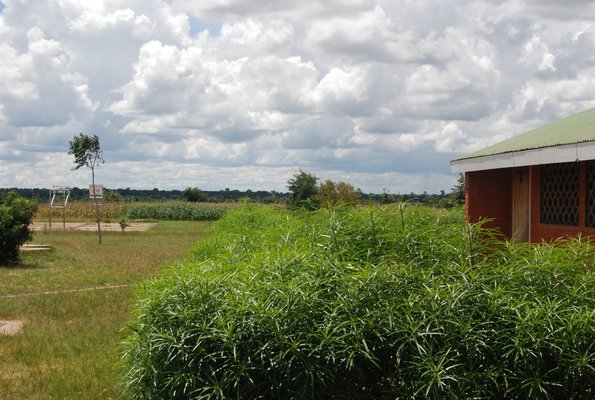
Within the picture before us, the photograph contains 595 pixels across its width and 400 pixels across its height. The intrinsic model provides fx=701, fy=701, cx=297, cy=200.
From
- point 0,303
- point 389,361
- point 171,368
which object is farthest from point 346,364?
point 0,303

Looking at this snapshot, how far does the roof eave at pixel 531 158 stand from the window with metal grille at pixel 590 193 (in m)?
0.68

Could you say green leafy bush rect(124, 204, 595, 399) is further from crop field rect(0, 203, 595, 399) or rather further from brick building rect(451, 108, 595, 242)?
brick building rect(451, 108, 595, 242)

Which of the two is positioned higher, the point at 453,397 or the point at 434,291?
the point at 434,291

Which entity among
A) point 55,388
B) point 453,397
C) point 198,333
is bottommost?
point 55,388

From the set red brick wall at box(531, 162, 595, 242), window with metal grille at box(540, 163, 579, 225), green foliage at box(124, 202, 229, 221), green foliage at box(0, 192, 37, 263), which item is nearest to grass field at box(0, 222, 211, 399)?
green foliage at box(0, 192, 37, 263)

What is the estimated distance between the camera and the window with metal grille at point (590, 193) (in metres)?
9.84

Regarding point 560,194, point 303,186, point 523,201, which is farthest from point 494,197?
point 303,186

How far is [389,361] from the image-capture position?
472 cm

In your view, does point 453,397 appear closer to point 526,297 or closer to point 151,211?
point 526,297

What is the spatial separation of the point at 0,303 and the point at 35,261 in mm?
7642

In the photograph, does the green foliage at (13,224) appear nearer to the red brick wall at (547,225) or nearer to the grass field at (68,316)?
the grass field at (68,316)

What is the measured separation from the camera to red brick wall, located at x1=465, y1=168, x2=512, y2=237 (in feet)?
45.3

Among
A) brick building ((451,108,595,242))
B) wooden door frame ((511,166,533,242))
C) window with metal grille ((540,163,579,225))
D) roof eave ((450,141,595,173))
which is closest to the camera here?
roof eave ((450,141,595,173))

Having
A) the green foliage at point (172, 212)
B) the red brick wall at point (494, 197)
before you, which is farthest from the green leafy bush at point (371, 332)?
the green foliage at point (172, 212)
